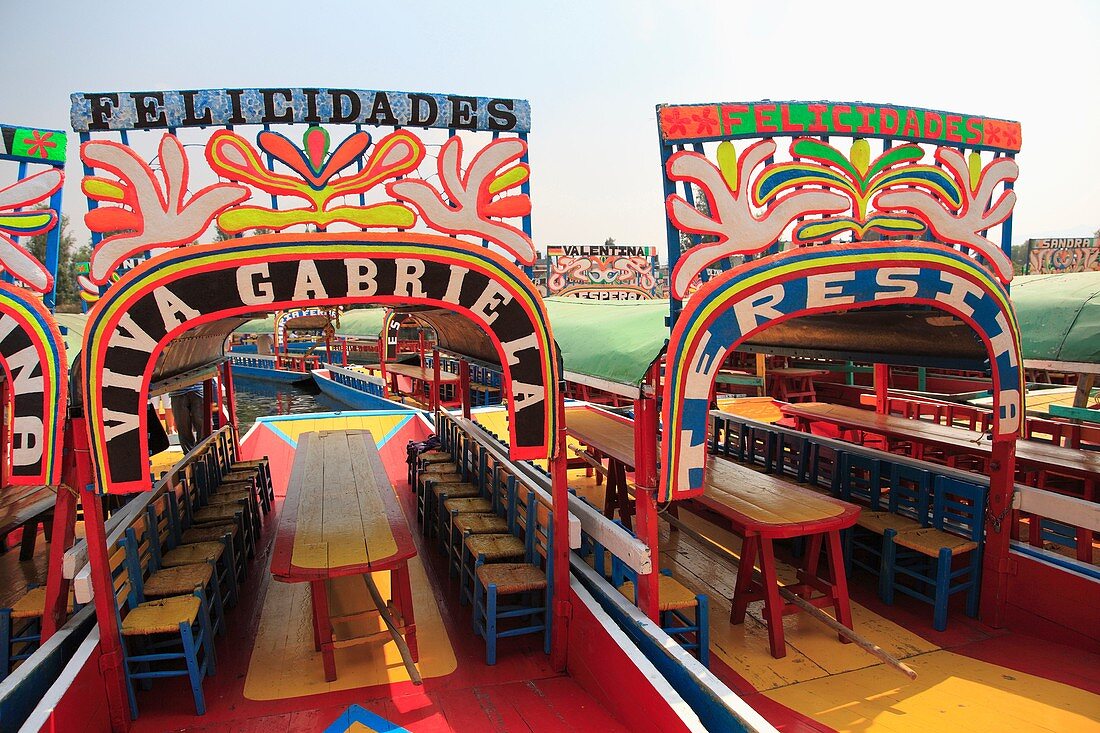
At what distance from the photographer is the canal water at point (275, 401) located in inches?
1089

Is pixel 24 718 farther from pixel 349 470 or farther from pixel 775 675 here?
pixel 775 675

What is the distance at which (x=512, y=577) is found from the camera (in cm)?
502

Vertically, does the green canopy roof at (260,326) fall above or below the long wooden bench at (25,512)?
above

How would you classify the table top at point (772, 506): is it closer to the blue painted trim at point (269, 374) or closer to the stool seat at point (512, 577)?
the stool seat at point (512, 577)

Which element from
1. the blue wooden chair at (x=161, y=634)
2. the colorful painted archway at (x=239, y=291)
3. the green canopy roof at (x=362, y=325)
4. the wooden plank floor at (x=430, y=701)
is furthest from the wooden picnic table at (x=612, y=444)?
the green canopy roof at (x=362, y=325)

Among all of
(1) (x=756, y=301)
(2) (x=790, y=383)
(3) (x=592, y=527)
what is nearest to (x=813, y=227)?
(1) (x=756, y=301)

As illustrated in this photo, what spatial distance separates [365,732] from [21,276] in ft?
13.3

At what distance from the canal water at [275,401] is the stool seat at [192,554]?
19.7 meters

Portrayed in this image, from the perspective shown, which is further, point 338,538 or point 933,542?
point 933,542

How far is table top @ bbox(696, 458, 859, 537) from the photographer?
→ 15.9 feet

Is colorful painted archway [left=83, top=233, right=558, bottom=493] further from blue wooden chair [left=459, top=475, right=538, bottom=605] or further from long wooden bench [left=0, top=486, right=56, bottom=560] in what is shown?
long wooden bench [left=0, top=486, right=56, bottom=560]

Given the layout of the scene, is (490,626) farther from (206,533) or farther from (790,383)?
(790,383)

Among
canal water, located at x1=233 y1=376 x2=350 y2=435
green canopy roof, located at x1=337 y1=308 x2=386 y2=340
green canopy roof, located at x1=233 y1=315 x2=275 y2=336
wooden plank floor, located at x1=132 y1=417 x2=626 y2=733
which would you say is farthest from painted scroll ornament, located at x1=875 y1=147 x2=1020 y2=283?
green canopy roof, located at x1=233 y1=315 x2=275 y2=336

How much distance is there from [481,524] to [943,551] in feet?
12.6
